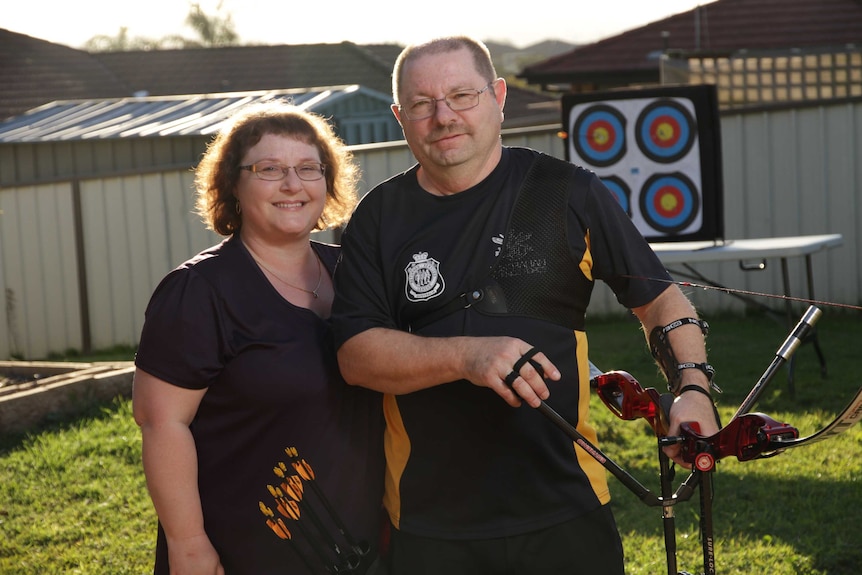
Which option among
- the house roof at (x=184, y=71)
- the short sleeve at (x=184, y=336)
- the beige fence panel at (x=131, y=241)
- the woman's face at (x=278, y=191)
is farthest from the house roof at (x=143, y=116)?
the short sleeve at (x=184, y=336)

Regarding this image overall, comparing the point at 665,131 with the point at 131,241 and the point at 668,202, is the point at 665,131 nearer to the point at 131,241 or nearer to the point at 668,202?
the point at 668,202

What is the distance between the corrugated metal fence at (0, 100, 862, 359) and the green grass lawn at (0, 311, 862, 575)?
2.43 metres

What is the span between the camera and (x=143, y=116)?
596 inches

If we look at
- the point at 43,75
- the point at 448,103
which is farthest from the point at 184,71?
the point at 448,103

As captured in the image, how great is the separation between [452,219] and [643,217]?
495 centimetres

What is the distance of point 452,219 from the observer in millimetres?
2340

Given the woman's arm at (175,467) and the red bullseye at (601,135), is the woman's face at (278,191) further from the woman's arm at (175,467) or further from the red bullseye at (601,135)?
the red bullseye at (601,135)

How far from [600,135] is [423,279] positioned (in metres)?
5.11

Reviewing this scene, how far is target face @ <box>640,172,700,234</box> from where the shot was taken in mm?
6930

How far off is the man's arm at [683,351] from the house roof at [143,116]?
1132cm

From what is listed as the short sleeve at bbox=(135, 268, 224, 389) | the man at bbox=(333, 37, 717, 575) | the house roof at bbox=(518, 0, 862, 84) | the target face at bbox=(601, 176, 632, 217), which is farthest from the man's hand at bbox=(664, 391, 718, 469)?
the house roof at bbox=(518, 0, 862, 84)

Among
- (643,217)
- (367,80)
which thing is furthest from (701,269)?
(367,80)

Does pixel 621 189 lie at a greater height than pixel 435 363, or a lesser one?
greater

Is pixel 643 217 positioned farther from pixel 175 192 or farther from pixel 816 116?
pixel 175 192
